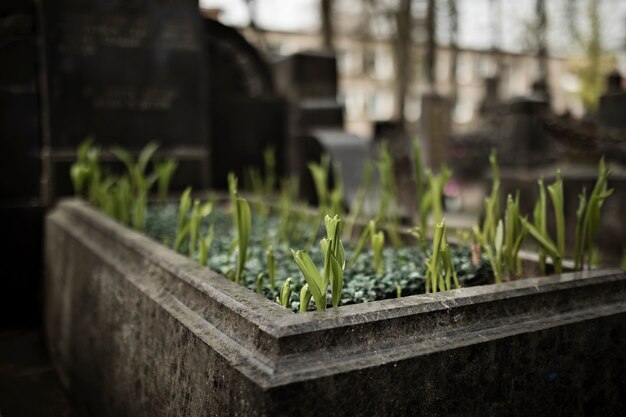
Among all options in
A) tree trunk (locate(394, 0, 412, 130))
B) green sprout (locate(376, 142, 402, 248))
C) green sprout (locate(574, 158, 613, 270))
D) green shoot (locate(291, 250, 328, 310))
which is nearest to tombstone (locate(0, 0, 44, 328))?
green sprout (locate(376, 142, 402, 248))

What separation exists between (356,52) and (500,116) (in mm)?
30443

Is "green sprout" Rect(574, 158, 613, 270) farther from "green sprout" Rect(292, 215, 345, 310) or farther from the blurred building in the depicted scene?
the blurred building

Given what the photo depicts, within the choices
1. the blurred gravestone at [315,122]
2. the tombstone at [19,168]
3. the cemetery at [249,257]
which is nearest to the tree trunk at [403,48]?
the cemetery at [249,257]

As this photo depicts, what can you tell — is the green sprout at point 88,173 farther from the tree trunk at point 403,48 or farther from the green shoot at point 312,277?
the tree trunk at point 403,48

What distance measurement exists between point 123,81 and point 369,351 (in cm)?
455

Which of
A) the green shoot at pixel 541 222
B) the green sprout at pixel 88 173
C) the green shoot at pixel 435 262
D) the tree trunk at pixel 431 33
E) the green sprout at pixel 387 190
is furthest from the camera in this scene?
the tree trunk at pixel 431 33

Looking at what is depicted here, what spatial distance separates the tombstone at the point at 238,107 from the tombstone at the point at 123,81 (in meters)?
0.58

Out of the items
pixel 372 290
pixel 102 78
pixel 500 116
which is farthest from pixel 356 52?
pixel 372 290

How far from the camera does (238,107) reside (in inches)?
252

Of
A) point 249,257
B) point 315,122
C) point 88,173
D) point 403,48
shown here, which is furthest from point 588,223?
point 403,48

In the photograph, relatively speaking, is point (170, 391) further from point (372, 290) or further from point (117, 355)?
point (372, 290)

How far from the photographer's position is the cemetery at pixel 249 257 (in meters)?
1.52

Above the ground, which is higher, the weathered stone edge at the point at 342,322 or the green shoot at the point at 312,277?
the green shoot at the point at 312,277

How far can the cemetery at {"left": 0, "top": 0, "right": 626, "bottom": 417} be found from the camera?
1.52m
